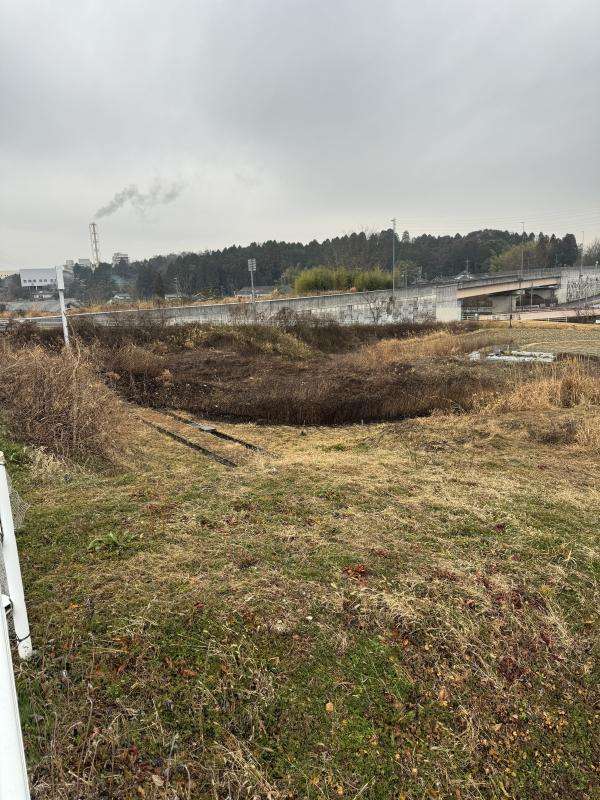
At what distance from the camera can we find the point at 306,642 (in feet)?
8.90

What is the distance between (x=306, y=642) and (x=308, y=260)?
7338 cm

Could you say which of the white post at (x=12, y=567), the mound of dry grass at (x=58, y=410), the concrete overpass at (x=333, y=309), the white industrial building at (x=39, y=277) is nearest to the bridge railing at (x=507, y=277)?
the concrete overpass at (x=333, y=309)

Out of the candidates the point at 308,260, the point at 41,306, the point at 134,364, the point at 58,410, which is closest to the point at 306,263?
the point at 308,260

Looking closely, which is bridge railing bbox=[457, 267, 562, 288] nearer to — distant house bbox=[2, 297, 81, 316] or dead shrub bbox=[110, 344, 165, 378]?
distant house bbox=[2, 297, 81, 316]

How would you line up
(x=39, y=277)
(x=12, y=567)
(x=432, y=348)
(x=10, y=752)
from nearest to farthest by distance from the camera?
(x=10, y=752)
(x=12, y=567)
(x=39, y=277)
(x=432, y=348)

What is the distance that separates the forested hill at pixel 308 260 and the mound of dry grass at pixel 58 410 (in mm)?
38784

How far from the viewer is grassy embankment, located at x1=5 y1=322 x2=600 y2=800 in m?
2.11

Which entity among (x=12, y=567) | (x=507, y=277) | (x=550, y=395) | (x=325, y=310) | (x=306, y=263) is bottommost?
(x=550, y=395)

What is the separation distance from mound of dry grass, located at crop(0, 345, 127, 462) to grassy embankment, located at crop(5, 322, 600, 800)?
957 mm

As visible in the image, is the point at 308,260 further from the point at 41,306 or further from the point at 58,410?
the point at 58,410

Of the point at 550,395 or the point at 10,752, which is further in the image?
the point at 550,395

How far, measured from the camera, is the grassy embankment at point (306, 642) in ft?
6.91

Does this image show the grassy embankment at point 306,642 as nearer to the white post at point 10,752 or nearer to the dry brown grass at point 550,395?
the white post at point 10,752

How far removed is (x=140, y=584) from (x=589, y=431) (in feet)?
25.1
